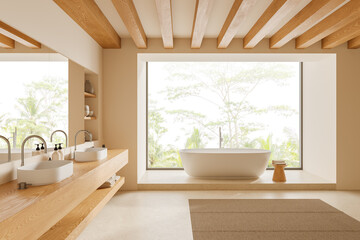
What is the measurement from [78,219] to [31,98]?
1197 mm

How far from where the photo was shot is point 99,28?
11.6 ft

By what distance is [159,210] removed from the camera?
11.5ft

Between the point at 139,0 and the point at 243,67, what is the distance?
16.5 feet

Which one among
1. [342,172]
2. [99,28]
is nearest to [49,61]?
[99,28]

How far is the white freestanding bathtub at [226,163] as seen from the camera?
A: 443cm

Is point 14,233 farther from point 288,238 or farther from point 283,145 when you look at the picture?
point 283,145

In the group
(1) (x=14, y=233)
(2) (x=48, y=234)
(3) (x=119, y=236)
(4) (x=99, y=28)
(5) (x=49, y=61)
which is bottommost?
(3) (x=119, y=236)

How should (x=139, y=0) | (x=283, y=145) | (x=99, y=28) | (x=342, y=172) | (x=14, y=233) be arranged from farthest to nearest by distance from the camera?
(x=283, y=145), (x=342, y=172), (x=99, y=28), (x=139, y=0), (x=14, y=233)

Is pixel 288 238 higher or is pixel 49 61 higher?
pixel 49 61

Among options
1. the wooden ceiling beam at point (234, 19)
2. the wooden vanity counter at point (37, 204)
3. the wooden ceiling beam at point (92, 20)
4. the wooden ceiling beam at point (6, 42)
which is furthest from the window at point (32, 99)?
the wooden ceiling beam at point (234, 19)

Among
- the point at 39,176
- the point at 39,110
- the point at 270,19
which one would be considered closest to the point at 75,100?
the point at 39,110

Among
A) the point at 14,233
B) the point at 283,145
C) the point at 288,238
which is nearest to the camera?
the point at 14,233

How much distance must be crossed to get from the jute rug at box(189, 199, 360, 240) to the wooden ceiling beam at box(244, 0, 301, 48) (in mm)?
2425

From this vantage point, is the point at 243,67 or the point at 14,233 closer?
the point at 14,233
